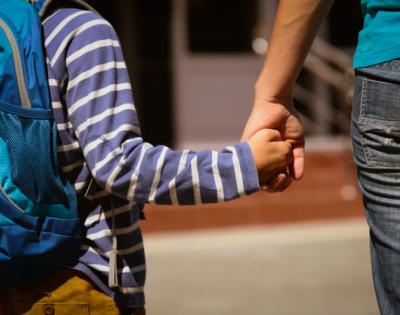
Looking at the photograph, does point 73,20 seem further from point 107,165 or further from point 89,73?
point 107,165

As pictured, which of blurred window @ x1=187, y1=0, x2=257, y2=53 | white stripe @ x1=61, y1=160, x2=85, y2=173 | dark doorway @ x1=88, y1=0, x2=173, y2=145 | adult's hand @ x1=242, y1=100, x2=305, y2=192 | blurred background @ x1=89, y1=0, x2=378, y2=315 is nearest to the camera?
white stripe @ x1=61, y1=160, x2=85, y2=173

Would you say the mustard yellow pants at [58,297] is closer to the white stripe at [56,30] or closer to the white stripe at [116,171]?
the white stripe at [116,171]

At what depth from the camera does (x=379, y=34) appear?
6.12ft

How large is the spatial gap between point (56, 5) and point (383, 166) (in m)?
0.91

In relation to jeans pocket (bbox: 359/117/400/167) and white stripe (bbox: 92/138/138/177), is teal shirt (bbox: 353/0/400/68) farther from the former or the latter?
white stripe (bbox: 92/138/138/177)

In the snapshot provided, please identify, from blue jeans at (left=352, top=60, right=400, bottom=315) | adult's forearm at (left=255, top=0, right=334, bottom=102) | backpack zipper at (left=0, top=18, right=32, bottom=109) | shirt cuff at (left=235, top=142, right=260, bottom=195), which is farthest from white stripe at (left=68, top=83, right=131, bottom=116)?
blue jeans at (left=352, top=60, right=400, bottom=315)

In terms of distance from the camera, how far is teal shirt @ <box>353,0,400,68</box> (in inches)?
72.2

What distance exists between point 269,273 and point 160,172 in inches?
166

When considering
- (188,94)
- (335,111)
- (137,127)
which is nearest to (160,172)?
(137,127)

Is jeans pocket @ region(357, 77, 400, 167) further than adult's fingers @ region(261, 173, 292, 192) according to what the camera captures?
No

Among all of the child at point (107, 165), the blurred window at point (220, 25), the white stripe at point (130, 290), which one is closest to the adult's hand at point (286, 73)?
the child at point (107, 165)

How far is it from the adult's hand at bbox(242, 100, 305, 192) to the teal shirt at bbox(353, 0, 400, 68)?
0.28 meters

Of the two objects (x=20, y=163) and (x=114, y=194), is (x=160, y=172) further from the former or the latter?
(x=20, y=163)

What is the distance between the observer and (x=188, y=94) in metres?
9.43
